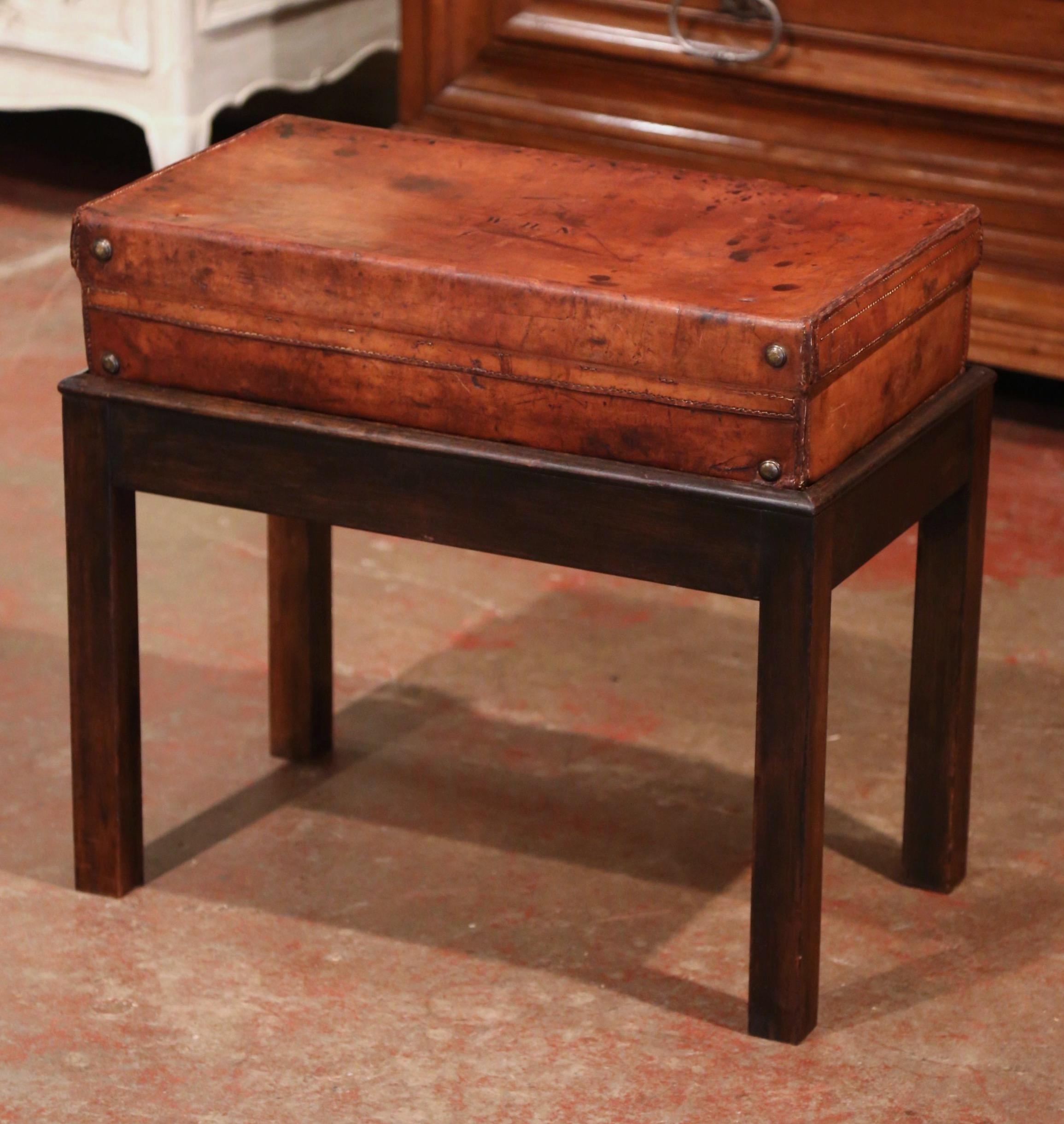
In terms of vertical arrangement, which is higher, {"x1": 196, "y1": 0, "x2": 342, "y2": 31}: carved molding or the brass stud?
the brass stud

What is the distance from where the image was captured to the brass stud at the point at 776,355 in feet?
5.38

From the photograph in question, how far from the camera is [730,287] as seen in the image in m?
1.72

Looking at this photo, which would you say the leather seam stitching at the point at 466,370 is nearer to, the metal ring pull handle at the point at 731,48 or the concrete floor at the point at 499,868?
the concrete floor at the point at 499,868

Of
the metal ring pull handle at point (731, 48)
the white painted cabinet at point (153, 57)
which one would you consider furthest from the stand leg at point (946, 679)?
the white painted cabinet at point (153, 57)


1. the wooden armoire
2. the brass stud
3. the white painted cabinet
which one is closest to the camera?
the brass stud

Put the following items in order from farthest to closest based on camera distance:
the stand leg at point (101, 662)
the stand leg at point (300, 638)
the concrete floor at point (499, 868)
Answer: the stand leg at point (300, 638), the stand leg at point (101, 662), the concrete floor at point (499, 868)

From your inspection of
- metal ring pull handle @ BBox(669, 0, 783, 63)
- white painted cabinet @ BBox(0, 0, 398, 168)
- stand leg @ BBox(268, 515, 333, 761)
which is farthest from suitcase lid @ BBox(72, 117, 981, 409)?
white painted cabinet @ BBox(0, 0, 398, 168)

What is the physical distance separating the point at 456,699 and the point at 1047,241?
1202mm

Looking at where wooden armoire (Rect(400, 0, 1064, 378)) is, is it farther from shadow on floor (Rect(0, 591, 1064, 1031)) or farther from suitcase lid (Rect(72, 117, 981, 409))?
suitcase lid (Rect(72, 117, 981, 409))

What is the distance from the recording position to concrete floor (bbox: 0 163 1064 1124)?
1809mm

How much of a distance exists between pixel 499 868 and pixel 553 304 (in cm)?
65

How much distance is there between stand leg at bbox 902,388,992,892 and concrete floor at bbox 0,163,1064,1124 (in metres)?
0.05

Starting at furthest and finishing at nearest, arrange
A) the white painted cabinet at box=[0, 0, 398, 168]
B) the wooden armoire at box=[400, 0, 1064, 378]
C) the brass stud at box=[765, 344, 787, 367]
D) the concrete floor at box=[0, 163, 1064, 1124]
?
the white painted cabinet at box=[0, 0, 398, 168] < the wooden armoire at box=[400, 0, 1064, 378] < the concrete floor at box=[0, 163, 1064, 1124] < the brass stud at box=[765, 344, 787, 367]

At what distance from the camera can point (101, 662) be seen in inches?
77.8
